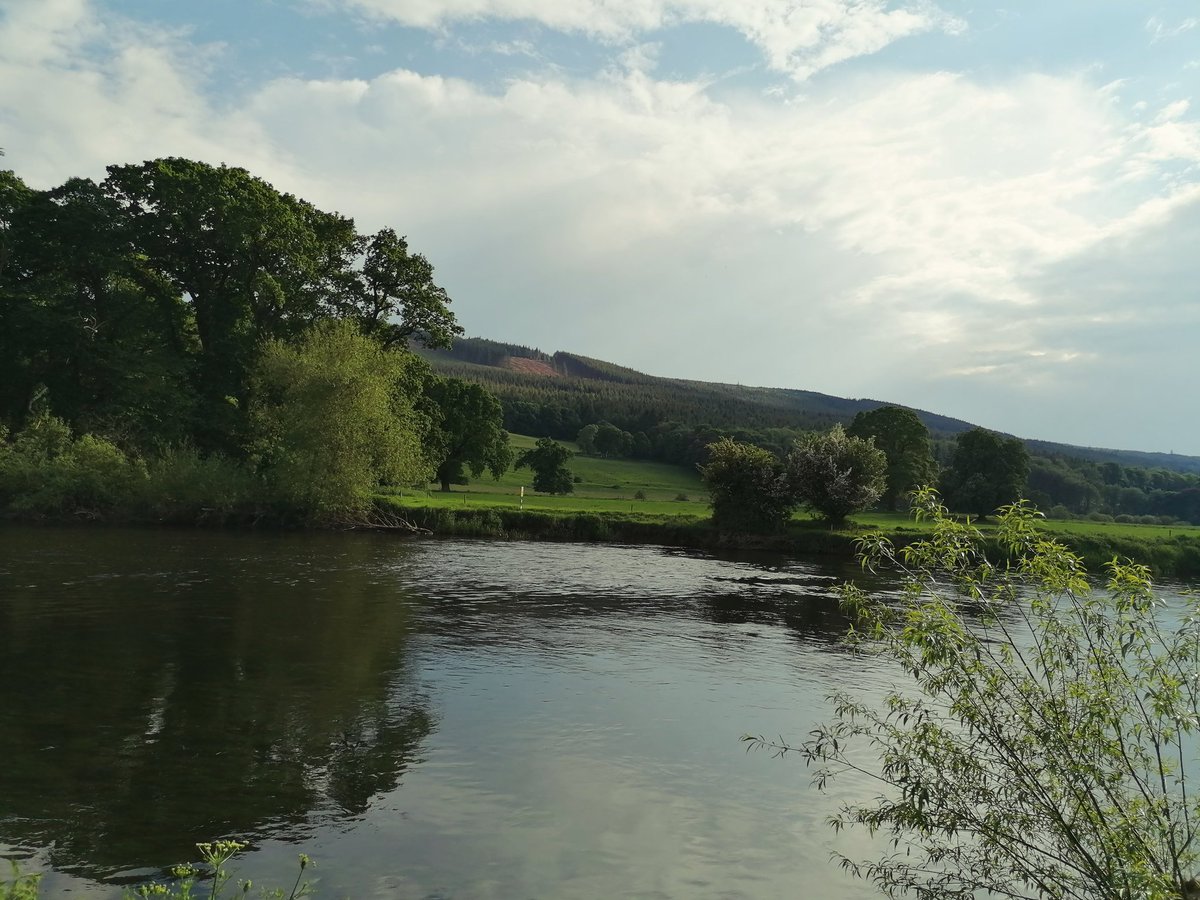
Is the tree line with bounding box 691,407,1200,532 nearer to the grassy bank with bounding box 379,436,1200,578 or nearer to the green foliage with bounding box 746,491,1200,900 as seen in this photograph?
the grassy bank with bounding box 379,436,1200,578

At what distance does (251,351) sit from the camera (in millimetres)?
52531

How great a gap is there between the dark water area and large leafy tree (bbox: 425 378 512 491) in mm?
43382

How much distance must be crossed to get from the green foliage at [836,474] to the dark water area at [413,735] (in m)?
21.7

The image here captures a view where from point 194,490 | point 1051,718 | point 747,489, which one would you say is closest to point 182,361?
point 194,490

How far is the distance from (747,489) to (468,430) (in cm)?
3100

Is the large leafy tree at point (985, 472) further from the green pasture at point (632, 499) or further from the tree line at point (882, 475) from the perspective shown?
the green pasture at point (632, 499)

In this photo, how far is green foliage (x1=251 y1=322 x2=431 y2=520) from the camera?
47438mm

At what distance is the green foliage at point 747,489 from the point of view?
5034 cm

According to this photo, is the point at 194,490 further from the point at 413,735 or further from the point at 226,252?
the point at 413,735

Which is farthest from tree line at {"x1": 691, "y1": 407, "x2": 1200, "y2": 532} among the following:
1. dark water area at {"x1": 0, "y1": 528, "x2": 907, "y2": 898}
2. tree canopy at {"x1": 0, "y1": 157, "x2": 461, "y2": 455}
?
tree canopy at {"x1": 0, "y1": 157, "x2": 461, "y2": 455}

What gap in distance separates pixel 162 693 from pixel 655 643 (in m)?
12.3

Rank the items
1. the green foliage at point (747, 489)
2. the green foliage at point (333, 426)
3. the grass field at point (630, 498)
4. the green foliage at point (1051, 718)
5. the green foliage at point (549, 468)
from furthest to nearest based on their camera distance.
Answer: the green foliage at point (549, 468) → the grass field at point (630, 498) → the green foliage at point (747, 489) → the green foliage at point (333, 426) → the green foliage at point (1051, 718)

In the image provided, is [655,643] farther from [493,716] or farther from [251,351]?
[251,351]

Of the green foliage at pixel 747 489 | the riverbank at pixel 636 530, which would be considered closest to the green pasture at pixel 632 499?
the riverbank at pixel 636 530
